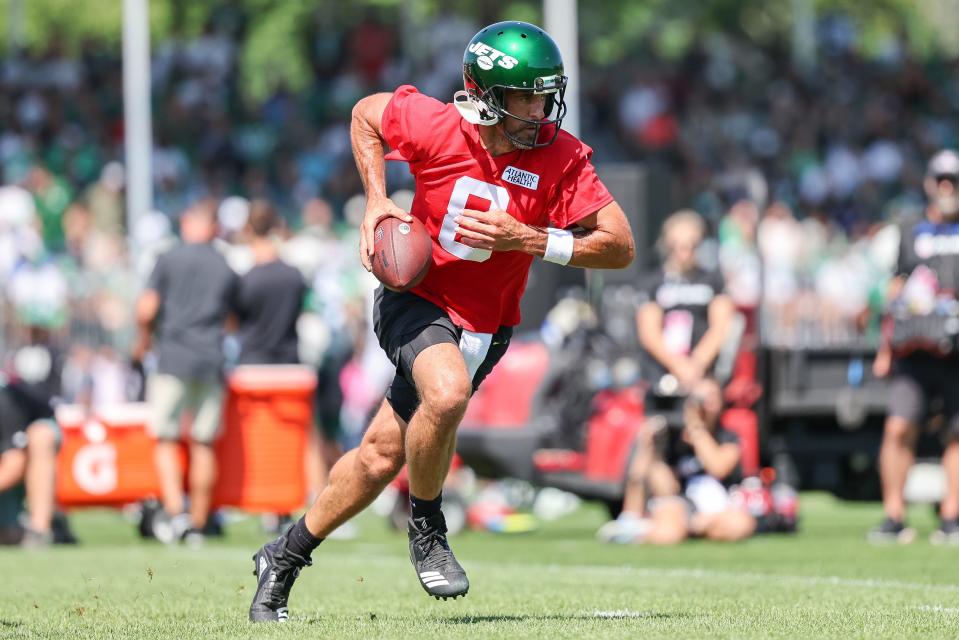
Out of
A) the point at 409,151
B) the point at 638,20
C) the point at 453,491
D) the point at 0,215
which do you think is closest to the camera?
the point at 409,151

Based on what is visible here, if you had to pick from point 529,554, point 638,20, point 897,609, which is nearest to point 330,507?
point 897,609

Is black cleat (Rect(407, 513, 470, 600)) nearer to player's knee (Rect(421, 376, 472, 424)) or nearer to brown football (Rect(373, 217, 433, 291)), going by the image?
player's knee (Rect(421, 376, 472, 424))

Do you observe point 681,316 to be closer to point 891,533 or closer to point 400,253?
point 891,533

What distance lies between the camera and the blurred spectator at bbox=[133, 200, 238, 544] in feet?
39.4

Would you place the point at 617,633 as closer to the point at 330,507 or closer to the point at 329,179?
the point at 330,507

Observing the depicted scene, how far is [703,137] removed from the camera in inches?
968

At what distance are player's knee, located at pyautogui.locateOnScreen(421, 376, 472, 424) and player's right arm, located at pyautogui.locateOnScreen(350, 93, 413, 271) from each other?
1.57ft

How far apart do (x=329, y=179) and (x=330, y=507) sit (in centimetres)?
1705

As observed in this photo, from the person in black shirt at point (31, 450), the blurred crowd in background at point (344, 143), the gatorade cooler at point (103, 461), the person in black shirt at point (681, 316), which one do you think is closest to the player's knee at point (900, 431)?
the person in black shirt at point (681, 316)

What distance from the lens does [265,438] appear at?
12.7 meters

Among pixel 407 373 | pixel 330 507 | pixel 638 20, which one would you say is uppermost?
pixel 638 20

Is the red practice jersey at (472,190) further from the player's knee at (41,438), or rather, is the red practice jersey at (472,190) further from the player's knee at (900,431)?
the player's knee at (41,438)

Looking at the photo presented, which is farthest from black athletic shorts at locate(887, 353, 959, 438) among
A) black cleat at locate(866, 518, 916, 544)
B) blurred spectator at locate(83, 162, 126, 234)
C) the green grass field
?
blurred spectator at locate(83, 162, 126, 234)

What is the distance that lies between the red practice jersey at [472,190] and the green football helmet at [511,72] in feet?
0.27
